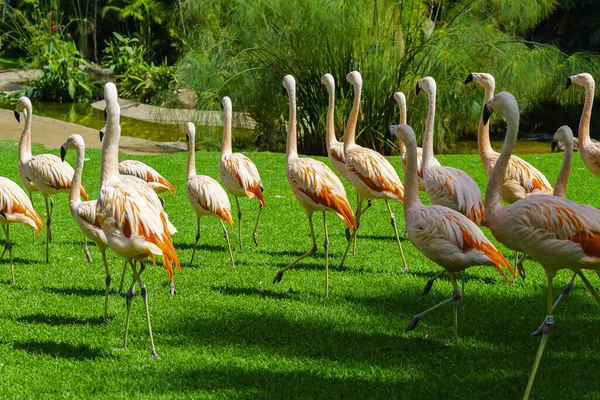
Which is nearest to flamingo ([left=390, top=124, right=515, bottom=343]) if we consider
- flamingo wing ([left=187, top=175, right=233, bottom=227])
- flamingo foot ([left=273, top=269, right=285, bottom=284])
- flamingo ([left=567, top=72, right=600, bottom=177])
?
flamingo foot ([left=273, top=269, right=285, bottom=284])

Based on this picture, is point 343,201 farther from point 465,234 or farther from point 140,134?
point 140,134

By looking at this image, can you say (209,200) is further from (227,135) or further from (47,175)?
(47,175)

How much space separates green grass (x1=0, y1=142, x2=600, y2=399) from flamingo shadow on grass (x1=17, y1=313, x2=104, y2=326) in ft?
0.05

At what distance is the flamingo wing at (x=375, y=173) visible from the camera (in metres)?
6.15

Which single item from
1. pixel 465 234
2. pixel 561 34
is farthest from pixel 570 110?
pixel 465 234

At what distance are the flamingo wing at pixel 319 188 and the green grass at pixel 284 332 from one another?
616mm

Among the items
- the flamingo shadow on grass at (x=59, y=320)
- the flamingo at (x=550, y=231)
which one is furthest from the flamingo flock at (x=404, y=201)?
the flamingo shadow on grass at (x=59, y=320)

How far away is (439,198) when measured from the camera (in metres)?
5.77

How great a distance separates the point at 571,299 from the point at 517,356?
1.35 meters

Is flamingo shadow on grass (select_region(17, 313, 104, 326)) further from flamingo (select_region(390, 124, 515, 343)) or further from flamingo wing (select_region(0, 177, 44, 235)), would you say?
flamingo (select_region(390, 124, 515, 343))

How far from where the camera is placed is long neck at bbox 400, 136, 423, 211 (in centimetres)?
475

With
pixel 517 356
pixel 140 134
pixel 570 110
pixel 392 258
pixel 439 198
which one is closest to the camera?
pixel 517 356

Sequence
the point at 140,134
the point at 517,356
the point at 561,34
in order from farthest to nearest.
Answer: the point at 561,34 → the point at 140,134 → the point at 517,356

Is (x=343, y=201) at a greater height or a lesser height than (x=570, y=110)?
lesser
